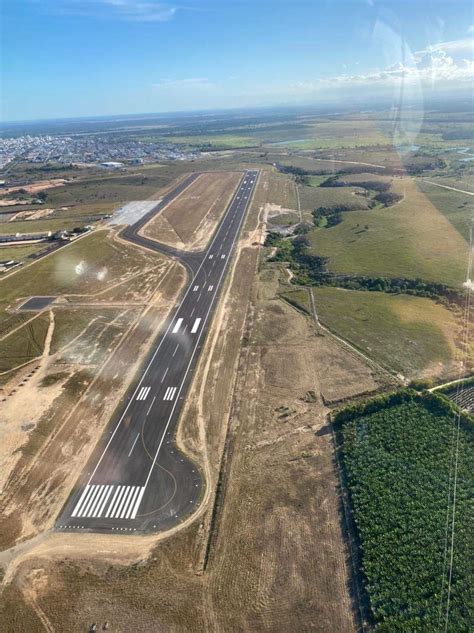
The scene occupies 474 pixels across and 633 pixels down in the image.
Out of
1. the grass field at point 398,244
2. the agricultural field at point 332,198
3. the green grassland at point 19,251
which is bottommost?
the grass field at point 398,244

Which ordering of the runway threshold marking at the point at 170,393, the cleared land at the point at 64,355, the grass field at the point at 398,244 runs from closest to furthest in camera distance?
the cleared land at the point at 64,355
the runway threshold marking at the point at 170,393
the grass field at the point at 398,244

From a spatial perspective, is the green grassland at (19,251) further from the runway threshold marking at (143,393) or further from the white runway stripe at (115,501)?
the white runway stripe at (115,501)

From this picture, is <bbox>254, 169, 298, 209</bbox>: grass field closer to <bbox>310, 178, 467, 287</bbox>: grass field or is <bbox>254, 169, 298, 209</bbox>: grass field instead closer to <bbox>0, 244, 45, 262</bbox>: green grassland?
<bbox>310, 178, 467, 287</bbox>: grass field

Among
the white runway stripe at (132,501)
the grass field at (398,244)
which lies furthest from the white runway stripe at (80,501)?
the grass field at (398,244)

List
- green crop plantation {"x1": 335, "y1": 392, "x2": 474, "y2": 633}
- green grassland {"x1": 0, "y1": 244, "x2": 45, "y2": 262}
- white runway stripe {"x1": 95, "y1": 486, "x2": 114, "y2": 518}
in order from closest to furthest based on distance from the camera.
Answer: green crop plantation {"x1": 335, "y1": 392, "x2": 474, "y2": 633}
white runway stripe {"x1": 95, "y1": 486, "x2": 114, "y2": 518}
green grassland {"x1": 0, "y1": 244, "x2": 45, "y2": 262}

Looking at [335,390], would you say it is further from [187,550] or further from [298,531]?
[187,550]

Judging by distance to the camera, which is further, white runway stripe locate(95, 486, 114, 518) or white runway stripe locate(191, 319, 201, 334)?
white runway stripe locate(191, 319, 201, 334)

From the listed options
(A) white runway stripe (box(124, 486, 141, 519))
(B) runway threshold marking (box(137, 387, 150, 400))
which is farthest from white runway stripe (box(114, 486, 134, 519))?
(B) runway threshold marking (box(137, 387, 150, 400))
